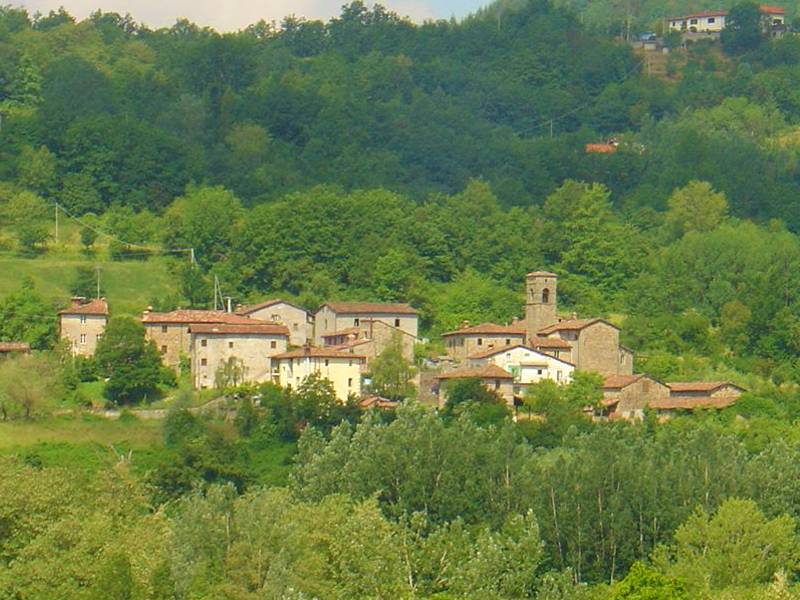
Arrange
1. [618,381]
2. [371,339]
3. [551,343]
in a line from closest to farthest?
[618,381]
[551,343]
[371,339]

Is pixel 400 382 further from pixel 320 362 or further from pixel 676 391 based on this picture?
pixel 676 391

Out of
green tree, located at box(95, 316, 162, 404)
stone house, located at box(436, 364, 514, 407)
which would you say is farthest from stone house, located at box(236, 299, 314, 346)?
stone house, located at box(436, 364, 514, 407)

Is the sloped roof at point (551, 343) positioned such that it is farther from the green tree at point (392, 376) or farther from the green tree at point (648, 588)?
the green tree at point (648, 588)

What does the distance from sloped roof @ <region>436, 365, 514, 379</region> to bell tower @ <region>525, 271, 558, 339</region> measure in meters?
5.89

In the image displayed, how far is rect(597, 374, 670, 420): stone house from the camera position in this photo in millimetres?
72562

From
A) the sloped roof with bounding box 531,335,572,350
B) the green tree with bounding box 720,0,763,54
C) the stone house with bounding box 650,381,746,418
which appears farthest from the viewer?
the green tree with bounding box 720,0,763,54

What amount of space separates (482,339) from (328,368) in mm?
6543

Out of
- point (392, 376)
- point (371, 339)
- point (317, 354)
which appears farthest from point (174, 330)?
point (392, 376)

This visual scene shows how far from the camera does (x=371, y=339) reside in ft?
253

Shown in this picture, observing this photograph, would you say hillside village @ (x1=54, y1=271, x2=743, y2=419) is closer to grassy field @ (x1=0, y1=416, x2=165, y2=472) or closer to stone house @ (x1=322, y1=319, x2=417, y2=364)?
stone house @ (x1=322, y1=319, x2=417, y2=364)

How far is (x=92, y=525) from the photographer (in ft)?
163

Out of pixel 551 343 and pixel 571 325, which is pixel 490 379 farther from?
pixel 571 325

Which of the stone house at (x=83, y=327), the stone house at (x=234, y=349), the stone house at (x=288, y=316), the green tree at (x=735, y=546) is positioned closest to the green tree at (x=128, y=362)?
the stone house at (x=234, y=349)

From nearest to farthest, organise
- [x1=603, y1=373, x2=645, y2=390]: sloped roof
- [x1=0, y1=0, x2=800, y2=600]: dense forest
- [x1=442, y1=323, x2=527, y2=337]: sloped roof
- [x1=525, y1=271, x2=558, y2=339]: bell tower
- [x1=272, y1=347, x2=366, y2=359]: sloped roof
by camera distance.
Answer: [x1=0, y1=0, x2=800, y2=600]: dense forest → [x1=603, y1=373, x2=645, y2=390]: sloped roof → [x1=272, y1=347, x2=366, y2=359]: sloped roof → [x1=442, y1=323, x2=527, y2=337]: sloped roof → [x1=525, y1=271, x2=558, y2=339]: bell tower
